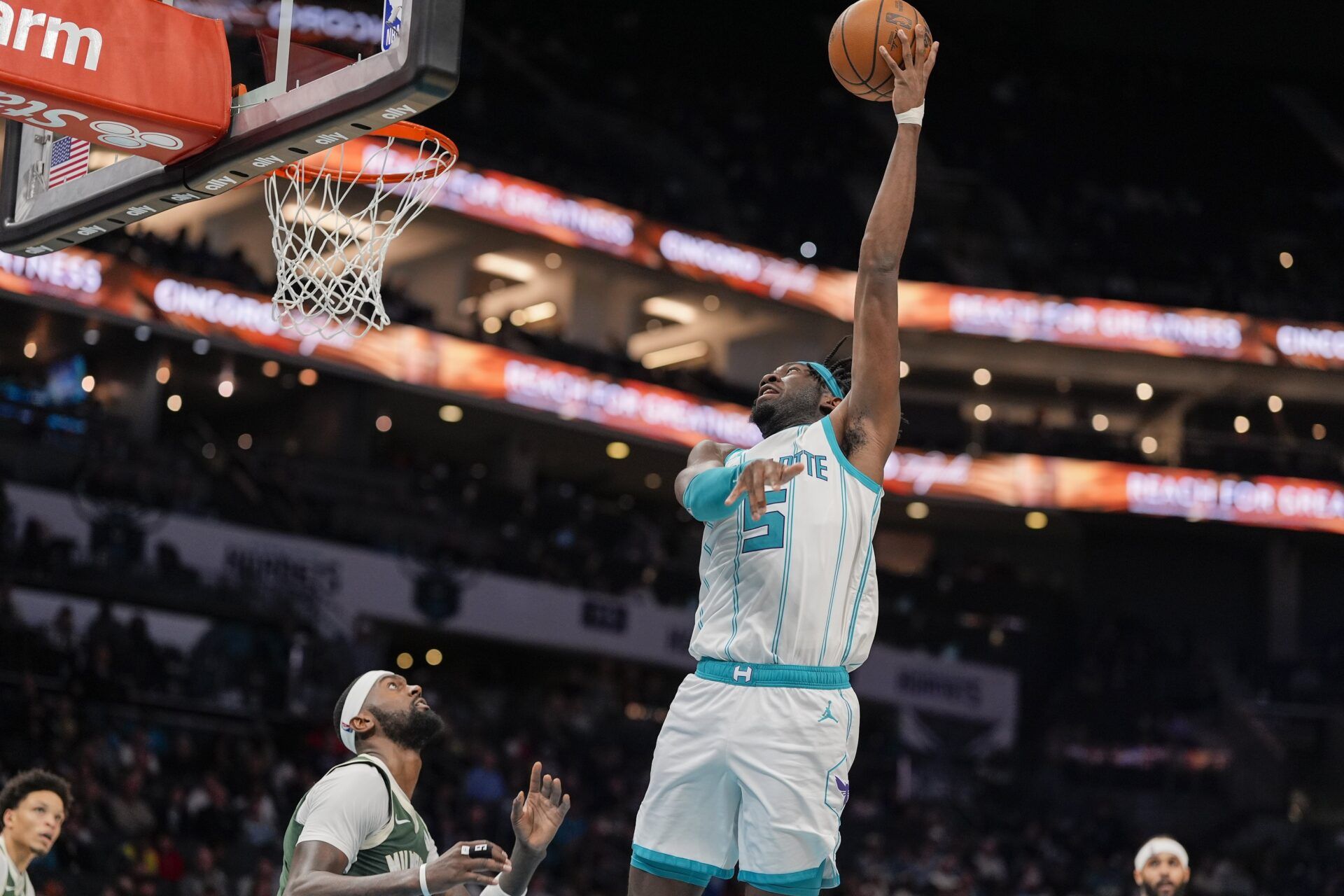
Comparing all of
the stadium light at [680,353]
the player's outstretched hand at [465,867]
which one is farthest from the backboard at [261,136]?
the stadium light at [680,353]

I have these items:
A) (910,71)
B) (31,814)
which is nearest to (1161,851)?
(910,71)

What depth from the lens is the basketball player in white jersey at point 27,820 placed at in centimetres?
738

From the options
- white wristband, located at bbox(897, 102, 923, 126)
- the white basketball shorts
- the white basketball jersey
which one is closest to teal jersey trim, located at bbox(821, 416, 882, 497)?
the white basketball jersey

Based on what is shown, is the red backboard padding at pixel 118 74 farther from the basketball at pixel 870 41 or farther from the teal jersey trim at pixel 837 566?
the teal jersey trim at pixel 837 566

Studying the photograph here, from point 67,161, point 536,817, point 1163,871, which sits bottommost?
point 1163,871

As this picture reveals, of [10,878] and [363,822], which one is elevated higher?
[363,822]

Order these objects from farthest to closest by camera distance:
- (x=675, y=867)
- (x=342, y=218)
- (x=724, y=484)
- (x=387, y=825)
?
(x=342, y=218), (x=387, y=825), (x=675, y=867), (x=724, y=484)

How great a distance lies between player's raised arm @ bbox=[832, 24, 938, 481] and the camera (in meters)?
4.93

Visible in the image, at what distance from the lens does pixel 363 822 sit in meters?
5.43

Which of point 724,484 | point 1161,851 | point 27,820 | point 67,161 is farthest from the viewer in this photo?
point 1161,851

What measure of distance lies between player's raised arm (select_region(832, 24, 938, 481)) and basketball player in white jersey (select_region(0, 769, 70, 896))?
14.5 feet

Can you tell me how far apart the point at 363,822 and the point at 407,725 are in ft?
1.68

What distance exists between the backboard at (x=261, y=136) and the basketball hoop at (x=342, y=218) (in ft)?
2.26

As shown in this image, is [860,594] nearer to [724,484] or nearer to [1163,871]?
[724,484]
